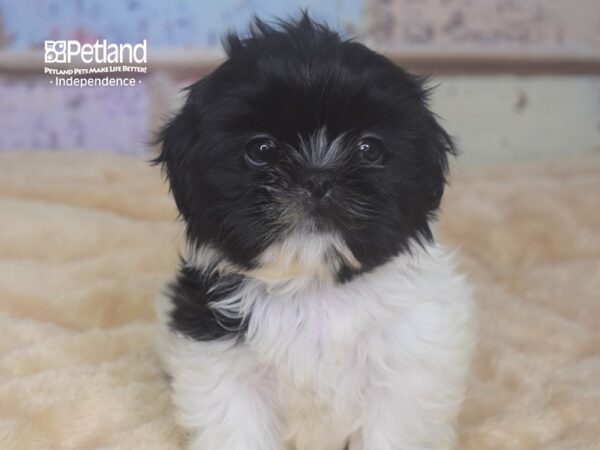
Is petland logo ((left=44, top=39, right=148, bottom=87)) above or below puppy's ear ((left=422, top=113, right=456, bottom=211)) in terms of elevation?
above

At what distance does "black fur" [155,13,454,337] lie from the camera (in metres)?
1.40

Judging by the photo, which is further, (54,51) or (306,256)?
(54,51)

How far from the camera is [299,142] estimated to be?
1.42 meters

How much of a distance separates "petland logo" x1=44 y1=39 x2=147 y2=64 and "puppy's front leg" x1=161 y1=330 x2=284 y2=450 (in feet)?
7.25

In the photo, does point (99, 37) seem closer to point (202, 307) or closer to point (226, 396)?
point (202, 307)

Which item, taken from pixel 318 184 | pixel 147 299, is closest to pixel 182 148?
pixel 318 184

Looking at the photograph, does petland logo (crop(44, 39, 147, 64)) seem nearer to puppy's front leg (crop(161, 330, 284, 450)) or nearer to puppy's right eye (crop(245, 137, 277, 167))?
puppy's front leg (crop(161, 330, 284, 450))

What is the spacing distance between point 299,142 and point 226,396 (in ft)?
1.73

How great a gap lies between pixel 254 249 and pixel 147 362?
81cm

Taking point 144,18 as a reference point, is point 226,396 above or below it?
below

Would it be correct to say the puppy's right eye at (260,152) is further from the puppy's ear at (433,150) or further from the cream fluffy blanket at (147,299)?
the cream fluffy blanket at (147,299)

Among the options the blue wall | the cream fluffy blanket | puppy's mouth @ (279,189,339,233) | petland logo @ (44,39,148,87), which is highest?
the blue wall

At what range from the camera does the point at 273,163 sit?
1417mm

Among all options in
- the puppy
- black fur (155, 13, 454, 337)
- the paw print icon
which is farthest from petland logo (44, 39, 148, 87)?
black fur (155, 13, 454, 337)
